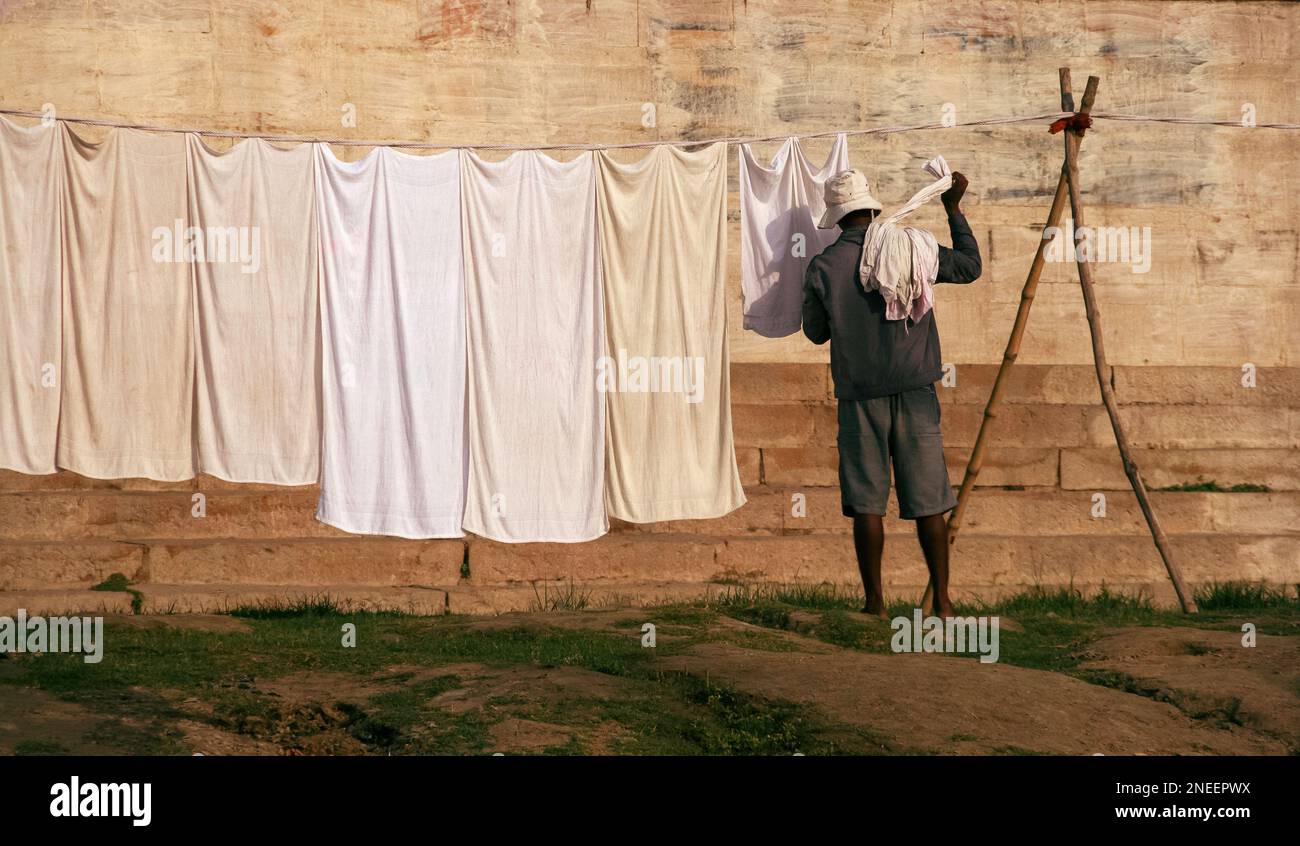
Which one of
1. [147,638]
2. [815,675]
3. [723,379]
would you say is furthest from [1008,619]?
[147,638]

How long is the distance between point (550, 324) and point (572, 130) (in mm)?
2578

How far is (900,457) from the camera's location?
6.64 m

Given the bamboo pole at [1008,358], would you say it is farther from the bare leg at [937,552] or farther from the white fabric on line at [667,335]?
the white fabric on line at [667,335]

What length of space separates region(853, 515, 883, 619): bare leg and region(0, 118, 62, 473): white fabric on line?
4.07 metres

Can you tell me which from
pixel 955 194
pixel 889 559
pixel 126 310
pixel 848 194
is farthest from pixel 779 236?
pixel 126 310

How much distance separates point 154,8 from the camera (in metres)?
9.14

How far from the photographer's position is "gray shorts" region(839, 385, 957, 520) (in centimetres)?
661

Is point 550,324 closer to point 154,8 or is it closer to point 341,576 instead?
point 341,576

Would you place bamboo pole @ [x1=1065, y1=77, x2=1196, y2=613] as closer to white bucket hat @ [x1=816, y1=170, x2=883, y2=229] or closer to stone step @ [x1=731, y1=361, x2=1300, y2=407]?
white bucket hat @ [x1=816, y1=170, x2=883, y2=229]

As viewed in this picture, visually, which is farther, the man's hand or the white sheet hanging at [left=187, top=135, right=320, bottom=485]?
the white sheet hanging at [left=187, top=135, right=320, bottom=485]

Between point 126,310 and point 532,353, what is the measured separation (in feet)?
6.88

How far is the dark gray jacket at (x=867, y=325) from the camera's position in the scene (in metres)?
6.61

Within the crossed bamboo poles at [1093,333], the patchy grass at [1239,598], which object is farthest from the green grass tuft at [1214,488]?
the crossed bamboo poles at [1093,333]

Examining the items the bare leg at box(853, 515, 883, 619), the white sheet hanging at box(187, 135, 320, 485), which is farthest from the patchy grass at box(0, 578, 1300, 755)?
the white sheet hanging at box(187, 135, 320, 485)
